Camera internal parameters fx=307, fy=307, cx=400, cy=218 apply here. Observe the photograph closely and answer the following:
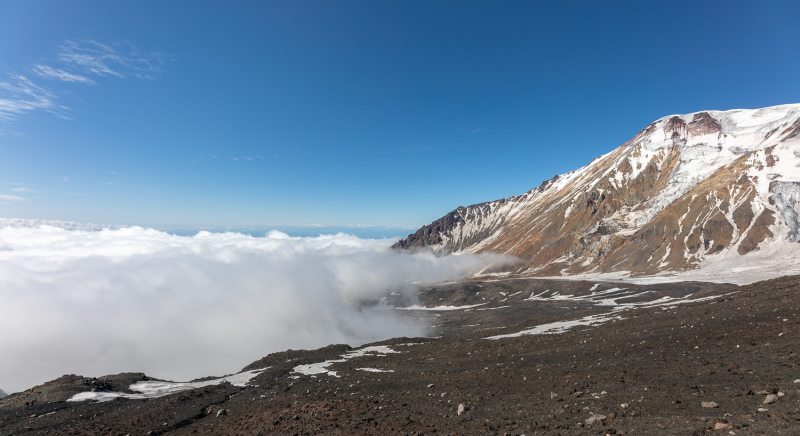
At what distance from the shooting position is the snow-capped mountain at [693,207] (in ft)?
350

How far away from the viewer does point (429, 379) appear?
2088cm

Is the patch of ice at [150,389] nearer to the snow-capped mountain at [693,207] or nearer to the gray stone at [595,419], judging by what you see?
the gray stone at [595,419]

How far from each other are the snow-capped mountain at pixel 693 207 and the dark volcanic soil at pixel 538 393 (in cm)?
10578

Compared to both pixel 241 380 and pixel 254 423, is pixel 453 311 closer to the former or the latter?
pixel 241 380

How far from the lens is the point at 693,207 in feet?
427

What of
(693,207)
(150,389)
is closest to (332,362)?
(150,389)

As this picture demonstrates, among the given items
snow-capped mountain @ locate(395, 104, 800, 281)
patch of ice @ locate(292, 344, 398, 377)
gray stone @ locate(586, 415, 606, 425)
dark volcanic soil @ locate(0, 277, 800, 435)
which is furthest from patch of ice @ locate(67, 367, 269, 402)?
snow-capped mountain @ locate(395, 104, 800, 281)

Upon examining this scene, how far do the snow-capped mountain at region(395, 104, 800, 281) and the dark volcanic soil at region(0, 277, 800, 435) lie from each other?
105781 mm

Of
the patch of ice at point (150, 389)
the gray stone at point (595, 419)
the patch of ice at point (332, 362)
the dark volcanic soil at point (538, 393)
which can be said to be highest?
the gray stone at point (595, 419)

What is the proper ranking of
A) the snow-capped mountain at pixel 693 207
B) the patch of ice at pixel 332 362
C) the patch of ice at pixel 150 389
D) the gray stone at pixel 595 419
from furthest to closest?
the snow-capped mountain at pixel 693 207, the patch of ice at pixel 332 362, the patch of ice at pixel 150 389, the gray stone at pixel 595 419

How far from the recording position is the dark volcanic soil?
9.50 m

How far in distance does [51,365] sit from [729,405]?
30231cm

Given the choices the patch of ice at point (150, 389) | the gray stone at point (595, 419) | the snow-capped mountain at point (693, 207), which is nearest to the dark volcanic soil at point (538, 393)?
the gray stone at point (595, 419)

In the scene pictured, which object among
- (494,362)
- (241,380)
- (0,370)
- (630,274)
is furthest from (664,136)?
(0,370)
